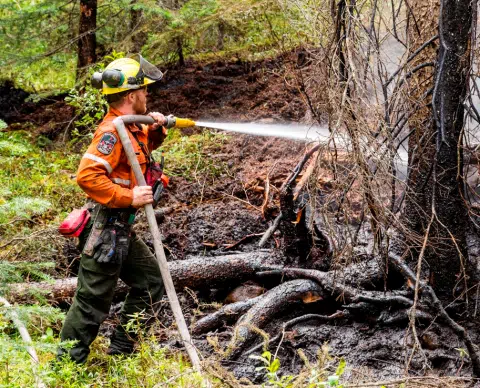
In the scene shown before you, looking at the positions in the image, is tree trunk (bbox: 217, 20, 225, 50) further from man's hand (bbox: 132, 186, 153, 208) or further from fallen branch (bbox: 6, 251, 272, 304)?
man's hand (bbox: 132, 186, 153, 208)

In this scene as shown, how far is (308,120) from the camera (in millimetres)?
8875

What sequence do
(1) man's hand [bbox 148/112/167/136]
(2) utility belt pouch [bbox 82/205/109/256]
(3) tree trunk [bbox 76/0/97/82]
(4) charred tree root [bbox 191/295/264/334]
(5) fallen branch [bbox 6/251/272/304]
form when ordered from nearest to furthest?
(2) utility belt pouch [bbox 82/205/109/256] → (1) man's hand [bbox 148/112/167/136] → (4) charred tree root [bbox 191/295/264/334] → (5) fallen branch [bbox 6/251/272/304] → (3) tree trunk [bbox 76/0/97/82]

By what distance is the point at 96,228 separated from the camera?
4934mm

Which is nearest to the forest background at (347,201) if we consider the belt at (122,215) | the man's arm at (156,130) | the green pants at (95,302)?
the green pants at (95,302)

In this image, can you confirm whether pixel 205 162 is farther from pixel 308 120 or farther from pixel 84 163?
pixel 84 163

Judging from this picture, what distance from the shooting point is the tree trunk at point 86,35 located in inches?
405

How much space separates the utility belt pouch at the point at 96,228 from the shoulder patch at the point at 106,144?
1.55 ft

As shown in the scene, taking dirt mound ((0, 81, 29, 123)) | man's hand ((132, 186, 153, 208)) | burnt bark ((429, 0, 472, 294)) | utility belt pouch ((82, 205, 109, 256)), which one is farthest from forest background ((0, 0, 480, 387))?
dirt mound ((0, 81, 29, 123))

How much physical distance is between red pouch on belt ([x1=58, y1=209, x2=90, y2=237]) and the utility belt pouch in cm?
10

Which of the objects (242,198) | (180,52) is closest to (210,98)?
(180,52)

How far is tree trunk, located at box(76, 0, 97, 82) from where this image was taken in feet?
33.8

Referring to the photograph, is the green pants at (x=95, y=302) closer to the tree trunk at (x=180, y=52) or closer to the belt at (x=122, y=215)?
the belt at (x=122, y=215)

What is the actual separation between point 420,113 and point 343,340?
81.3 inches

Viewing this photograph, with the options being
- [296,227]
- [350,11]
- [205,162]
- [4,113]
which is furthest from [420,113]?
[4,113]
